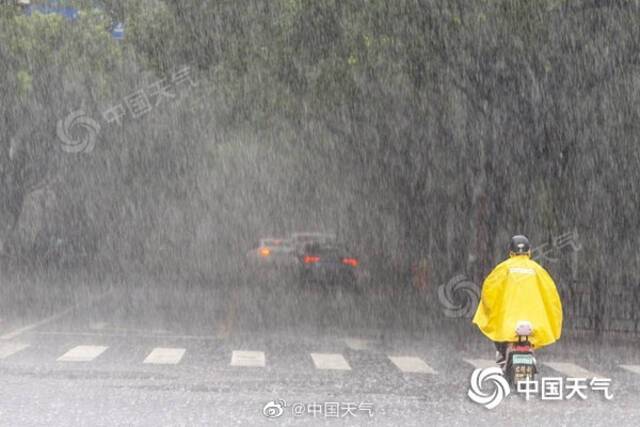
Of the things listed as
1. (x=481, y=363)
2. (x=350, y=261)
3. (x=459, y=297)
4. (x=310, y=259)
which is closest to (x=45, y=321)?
(x=481, y=363)

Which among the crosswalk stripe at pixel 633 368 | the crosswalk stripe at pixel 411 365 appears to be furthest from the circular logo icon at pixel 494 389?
the crosswalk stripe at pixel 633 368

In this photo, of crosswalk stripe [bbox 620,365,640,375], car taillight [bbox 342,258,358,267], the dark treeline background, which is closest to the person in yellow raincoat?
crosswalk stripe [bbox 620,365,640,375]

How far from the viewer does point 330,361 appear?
15883 millimetres

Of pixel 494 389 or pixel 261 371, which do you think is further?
pixel 261 371

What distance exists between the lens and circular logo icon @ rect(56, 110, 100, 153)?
3759 centimetres

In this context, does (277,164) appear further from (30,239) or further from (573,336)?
(573,336)

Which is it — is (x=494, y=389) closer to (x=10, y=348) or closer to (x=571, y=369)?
(x=571, y=369)

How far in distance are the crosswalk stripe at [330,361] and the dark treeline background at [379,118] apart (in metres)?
6.23

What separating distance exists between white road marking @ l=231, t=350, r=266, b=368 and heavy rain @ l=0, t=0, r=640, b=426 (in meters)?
0.06

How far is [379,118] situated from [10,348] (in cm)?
1945

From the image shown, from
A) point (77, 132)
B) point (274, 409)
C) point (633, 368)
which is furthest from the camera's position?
point (77, 132)

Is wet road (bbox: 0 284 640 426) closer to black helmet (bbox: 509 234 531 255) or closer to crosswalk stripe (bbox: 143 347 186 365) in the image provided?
crosswalk stripe (bbox: 143 347 186 365)

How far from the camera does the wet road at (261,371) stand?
10688 millimetres

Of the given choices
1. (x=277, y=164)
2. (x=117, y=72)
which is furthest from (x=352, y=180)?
(x=117, y=72)
